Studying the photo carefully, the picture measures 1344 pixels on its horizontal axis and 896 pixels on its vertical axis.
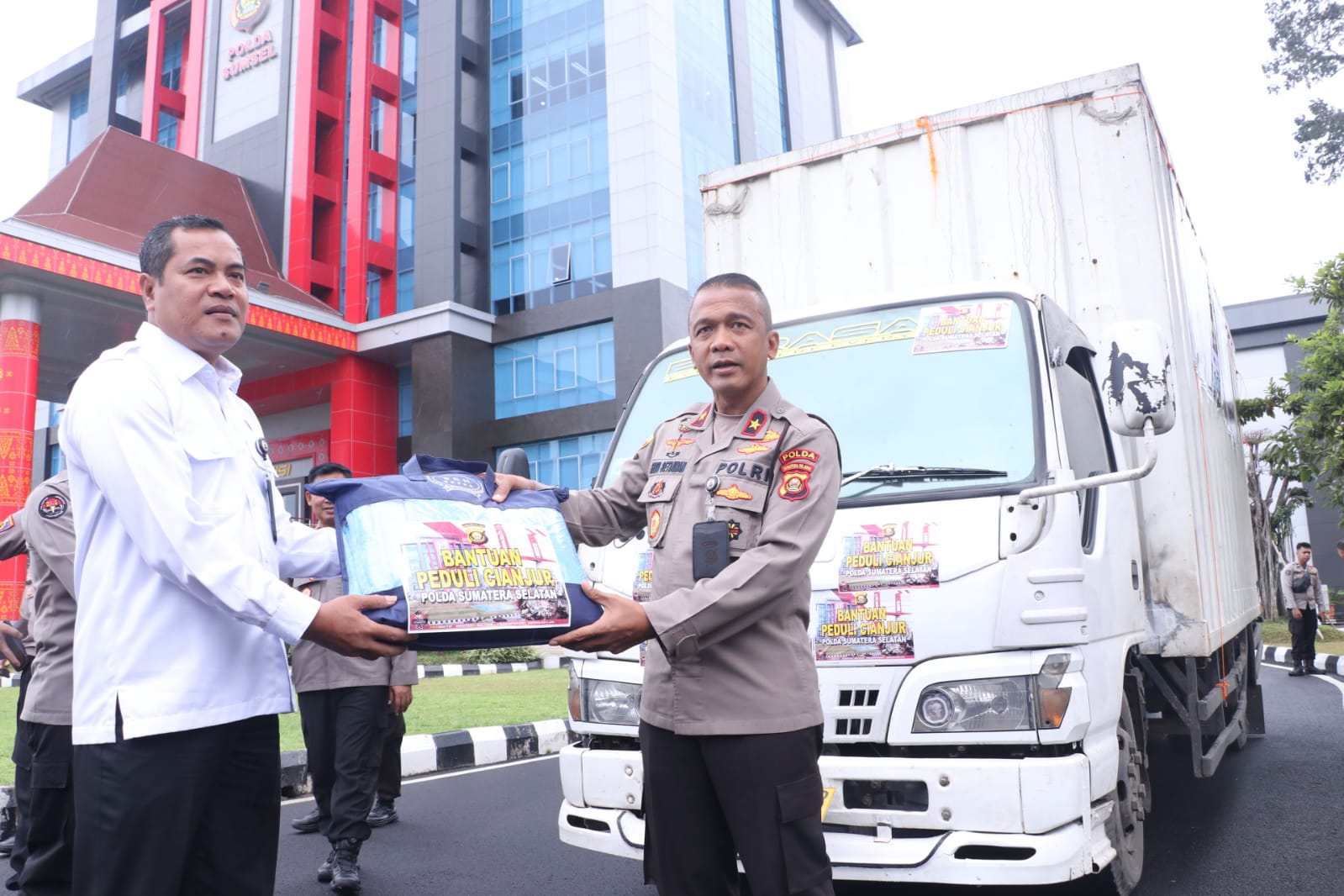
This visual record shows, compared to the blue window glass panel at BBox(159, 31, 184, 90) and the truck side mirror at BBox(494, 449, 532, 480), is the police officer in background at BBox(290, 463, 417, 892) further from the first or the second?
the blue window glass panel at BBox(159, 31, 184, 90)

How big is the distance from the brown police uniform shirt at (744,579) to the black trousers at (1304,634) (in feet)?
44.3

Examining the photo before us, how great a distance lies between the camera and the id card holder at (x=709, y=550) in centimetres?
221

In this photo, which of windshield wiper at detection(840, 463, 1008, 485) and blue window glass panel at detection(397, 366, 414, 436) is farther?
blue window glass panel at detection(397, 366, 414, 436)

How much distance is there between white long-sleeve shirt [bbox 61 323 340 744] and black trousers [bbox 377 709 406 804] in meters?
3.52

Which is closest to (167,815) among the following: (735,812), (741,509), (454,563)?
(454,563)

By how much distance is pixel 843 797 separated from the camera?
2918 mm

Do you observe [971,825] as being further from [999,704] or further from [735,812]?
[735,812]

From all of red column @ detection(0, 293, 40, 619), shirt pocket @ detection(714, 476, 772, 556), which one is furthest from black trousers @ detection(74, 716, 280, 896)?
red column @ detection(0, 293, 40, 619)

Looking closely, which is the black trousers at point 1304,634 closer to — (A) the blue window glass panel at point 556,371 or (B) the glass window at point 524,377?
(A) the blue window glass panel at point 556,371

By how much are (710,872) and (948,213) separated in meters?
3.39

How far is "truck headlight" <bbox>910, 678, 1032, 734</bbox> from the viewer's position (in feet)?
9.36

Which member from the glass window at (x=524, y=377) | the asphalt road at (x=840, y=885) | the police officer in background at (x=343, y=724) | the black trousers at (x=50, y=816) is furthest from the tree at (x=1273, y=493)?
the glass window at (x=524, y=377)

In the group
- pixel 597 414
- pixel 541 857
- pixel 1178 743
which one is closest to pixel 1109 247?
pixel 541 857

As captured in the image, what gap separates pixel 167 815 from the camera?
1950 millimetres
